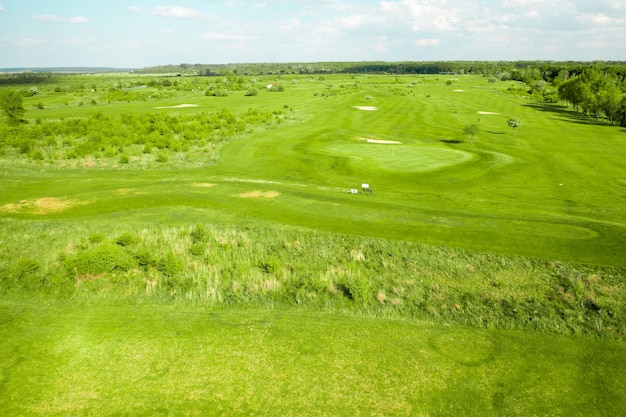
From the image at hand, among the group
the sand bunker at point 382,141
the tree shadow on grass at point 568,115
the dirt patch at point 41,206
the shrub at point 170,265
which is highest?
the tree shadow on grass at point 568,115

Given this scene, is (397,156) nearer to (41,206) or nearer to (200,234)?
(200,234)

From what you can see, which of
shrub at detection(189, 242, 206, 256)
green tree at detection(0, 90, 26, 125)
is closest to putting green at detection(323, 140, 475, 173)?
shrub at detection(189, 242, 206, 256)

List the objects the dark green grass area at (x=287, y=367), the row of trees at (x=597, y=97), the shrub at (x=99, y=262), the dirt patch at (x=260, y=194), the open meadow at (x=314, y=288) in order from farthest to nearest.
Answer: the row of trees at (x=597, y=97) < the dirt patch at (x=260, y=194) < the shrub at (x=99, y=262) < the open meadow at (x=314, y=288) < the dark green grass area at (x=287, y=367)

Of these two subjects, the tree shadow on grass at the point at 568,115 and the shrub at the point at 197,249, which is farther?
the tree shadow on grass at the point at 568,115

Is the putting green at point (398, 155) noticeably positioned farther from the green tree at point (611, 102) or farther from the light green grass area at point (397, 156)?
the green tree at point (611, 102)

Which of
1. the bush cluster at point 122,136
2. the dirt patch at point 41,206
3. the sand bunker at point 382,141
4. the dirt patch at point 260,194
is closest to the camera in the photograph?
the dirt patch at point 41,206

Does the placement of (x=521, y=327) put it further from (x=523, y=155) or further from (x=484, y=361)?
(x=523, y=155)

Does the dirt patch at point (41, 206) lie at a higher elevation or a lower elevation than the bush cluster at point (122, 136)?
lower

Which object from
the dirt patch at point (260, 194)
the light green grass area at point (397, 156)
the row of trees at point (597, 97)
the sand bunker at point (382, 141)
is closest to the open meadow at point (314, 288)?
the dirt patch at point (260, 194)

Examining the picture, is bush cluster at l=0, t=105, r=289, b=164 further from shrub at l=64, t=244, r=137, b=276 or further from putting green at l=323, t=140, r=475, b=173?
shrub at l=64, t=244, r=137, b=276
